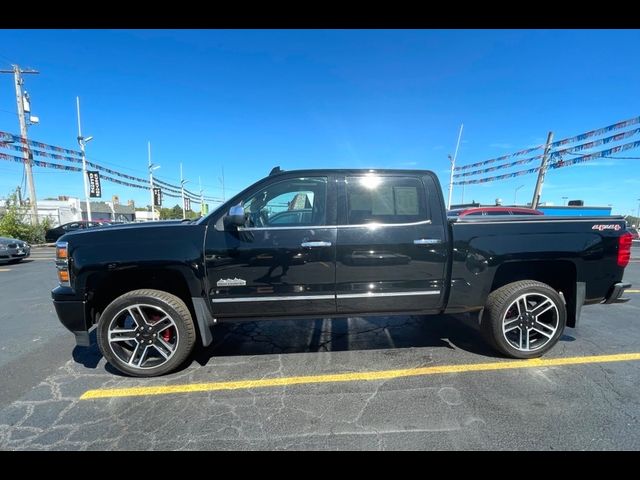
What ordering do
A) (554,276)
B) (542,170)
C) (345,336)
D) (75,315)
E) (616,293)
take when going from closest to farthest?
(75,315)
(616,293)
(554,276)
(345,336)
(542,170)

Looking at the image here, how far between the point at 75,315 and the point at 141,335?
0.61 meters

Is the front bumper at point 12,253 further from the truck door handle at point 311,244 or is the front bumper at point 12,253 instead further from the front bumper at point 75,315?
the truck door handle at point 311,244

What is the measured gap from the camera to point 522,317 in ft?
10.0

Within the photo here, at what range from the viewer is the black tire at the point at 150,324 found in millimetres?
2766

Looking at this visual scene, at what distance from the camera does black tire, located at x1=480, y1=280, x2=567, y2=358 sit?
3010mm

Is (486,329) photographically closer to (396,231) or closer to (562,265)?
(562,265)

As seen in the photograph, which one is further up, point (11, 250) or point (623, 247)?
point (623, 247)

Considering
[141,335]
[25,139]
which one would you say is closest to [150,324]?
[141,335]

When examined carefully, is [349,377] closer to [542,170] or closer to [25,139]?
[542,170]

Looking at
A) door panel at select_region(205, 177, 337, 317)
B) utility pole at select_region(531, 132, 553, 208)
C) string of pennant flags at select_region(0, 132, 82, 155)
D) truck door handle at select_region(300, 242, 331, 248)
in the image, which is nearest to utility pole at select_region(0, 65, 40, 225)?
string of pennant flags at select_region(0, 132, 82, 155)

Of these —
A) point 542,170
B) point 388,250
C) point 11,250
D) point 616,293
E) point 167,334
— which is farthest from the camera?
point 542,170
